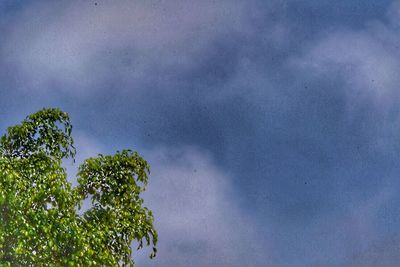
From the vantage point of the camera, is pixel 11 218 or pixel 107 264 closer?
pixel 11 218

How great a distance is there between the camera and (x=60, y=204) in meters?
17.9

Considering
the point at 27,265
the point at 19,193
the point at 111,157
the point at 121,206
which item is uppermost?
the point at 111,157

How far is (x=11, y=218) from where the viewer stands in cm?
1653

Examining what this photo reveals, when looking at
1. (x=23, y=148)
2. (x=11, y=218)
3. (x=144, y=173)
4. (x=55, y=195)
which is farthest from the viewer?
(x=144, y=173)

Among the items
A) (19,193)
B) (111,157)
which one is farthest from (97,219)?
(19,193)

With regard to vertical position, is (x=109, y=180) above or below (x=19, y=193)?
above

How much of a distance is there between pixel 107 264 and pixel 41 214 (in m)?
2.65

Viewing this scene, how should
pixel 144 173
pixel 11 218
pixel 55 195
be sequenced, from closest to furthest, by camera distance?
pixel 11 218 → pixel 55 195 → pixel 144 173

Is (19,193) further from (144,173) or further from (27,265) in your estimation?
(144,173)

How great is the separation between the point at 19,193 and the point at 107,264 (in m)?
3.17

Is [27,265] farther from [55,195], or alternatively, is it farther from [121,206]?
[121,206]

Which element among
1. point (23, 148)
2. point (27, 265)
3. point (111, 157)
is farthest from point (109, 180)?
point (27, 265)

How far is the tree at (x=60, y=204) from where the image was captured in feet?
54.6

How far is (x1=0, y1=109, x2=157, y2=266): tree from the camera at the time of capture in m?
16.6
